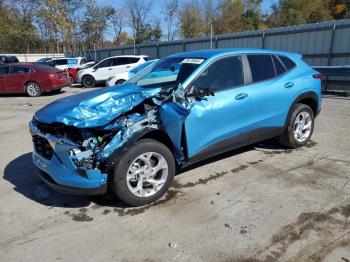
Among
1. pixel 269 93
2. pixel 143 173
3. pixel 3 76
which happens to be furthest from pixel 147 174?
pixel 3 76

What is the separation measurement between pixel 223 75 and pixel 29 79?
40.1ft

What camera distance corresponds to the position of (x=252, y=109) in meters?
4.67

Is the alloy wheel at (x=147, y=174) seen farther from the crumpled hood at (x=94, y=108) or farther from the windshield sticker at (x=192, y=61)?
the windshield sticker at (x=192, y=61)

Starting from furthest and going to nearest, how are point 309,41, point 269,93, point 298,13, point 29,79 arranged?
point 298,13
point 309,41
point 29,79
point 269,93

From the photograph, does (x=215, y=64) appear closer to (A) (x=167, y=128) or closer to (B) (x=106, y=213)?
(A) (x=167, y=128)

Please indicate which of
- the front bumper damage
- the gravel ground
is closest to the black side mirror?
the gravel ground

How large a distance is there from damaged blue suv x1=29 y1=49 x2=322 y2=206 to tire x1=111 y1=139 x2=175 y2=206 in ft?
0.04

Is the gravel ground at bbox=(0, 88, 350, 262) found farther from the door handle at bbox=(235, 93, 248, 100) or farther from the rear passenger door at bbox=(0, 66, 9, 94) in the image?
the rear passenger door at bbox=(0, 66, 9, 94)

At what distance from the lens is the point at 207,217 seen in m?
3.56

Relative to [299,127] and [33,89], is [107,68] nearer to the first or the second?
[33,89]

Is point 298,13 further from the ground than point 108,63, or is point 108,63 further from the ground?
point 298,13

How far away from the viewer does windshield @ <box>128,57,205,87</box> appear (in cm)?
442

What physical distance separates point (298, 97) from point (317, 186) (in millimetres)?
1724

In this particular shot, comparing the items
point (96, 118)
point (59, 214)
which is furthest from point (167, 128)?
point (59, 214)
